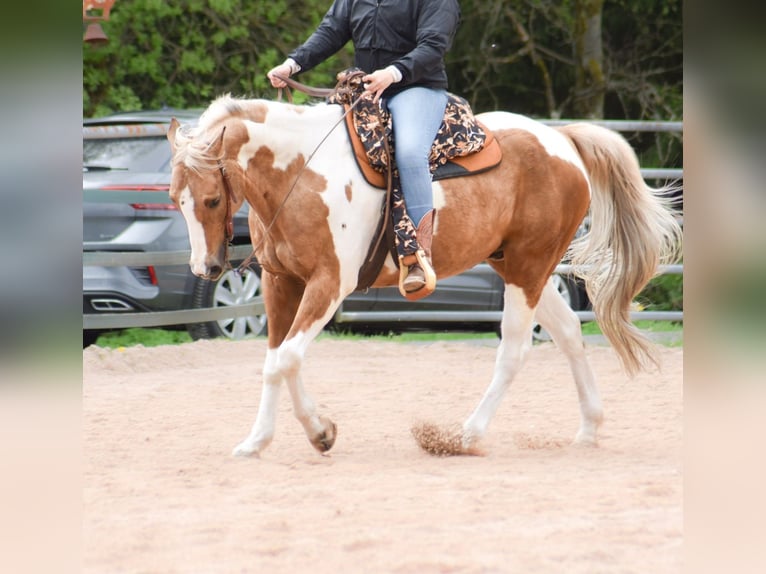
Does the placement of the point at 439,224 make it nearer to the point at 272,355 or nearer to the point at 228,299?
the point at 272,355

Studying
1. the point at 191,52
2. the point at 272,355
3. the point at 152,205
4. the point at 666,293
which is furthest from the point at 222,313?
the point at 666,293

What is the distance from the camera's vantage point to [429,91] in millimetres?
5137

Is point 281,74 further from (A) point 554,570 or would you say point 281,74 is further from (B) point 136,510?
(A) point 554,570

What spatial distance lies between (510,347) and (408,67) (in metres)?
1.51

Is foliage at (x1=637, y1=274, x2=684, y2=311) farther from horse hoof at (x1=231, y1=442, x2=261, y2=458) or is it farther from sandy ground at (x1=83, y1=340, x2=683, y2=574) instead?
horse hoof at (x1=231, y1=442, x2=261, y2=458)

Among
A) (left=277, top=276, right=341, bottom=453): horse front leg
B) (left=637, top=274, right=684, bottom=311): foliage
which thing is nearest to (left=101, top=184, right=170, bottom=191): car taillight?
(left=277, top=276, right=341, bottom=453): horse front leg

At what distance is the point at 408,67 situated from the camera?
4.95 meters

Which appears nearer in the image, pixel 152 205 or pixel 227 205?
pixel 227 205

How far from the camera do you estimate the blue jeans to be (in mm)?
4914

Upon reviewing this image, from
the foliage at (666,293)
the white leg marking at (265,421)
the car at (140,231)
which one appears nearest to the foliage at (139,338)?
the car at (140,231)

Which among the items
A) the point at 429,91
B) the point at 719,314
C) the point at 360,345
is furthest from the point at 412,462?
the point at 360,345

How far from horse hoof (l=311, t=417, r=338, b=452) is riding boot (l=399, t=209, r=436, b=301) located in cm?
73

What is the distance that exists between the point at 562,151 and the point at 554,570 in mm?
2974

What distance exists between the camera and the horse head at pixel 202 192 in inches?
182
